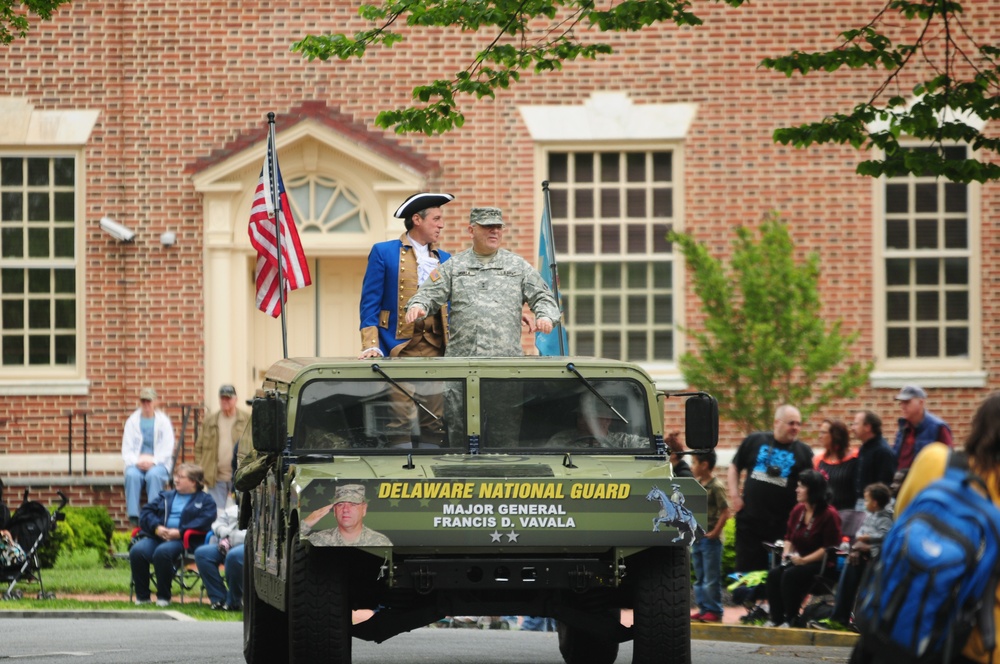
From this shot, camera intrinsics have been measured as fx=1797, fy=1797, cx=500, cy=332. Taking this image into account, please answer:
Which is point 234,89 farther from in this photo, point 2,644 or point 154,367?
point 2,644

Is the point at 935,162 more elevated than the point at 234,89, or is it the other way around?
the point at 234,89

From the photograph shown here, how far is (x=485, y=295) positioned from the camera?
1030 cm

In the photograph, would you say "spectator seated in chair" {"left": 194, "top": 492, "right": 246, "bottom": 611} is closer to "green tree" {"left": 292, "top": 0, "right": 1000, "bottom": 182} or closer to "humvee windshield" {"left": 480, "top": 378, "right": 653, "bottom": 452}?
"green tree" {"left": 292, "top": 0, "right": 1000, "bottom": 182}

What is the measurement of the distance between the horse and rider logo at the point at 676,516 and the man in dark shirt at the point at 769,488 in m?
5.74

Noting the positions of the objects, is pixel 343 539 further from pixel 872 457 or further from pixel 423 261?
pixel 872 457

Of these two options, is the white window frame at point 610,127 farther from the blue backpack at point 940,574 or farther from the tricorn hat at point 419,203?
the blue backpack at point 940,574

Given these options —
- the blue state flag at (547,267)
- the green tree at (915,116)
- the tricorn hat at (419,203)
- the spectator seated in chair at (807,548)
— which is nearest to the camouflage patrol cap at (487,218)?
the tricorn hat at (419,203)

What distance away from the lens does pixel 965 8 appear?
2000 cm

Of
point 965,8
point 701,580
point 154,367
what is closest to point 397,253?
point 701,580

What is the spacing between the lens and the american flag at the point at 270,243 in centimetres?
1310

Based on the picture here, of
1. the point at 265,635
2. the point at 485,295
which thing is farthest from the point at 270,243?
the point at 265,635

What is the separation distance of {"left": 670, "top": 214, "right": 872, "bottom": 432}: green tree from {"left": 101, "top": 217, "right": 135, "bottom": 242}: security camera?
19.7ft

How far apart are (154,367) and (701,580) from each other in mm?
8466

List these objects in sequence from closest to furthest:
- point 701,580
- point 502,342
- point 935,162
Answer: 1. point 502,342
2. point 935,162
3. point 701,580
